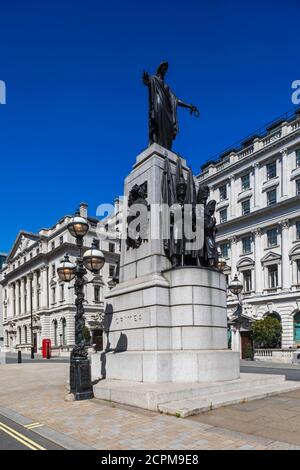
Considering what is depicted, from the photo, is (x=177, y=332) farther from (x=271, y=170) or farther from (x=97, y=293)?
(x=97, y=293)

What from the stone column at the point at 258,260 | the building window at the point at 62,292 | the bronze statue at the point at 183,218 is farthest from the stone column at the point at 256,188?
the bronze statue at the point at 183,218

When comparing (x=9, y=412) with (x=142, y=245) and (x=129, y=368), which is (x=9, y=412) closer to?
(x=129, y=368)

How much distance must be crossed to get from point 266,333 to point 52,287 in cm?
4082

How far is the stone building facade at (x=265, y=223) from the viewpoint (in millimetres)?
45750

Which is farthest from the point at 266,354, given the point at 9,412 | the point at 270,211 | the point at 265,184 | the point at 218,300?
the point at 9,412

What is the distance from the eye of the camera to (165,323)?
12.6 metres

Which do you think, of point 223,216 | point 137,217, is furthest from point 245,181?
point 137,217

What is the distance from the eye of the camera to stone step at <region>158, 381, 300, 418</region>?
29.0 feet

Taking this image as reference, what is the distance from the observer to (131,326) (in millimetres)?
13516

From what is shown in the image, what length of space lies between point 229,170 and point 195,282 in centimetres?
4515

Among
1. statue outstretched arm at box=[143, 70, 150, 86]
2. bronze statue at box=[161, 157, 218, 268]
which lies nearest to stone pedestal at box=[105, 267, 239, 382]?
bronze statue at box=[161, 157, 218, 268]

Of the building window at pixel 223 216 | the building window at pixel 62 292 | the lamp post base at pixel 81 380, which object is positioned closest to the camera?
the lamp post base at pixel 81 380

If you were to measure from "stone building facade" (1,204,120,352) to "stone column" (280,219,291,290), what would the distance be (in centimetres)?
2330

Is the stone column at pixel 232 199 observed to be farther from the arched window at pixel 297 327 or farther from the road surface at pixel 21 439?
the road surface at pixel 21 439
